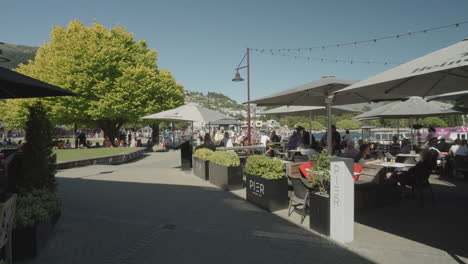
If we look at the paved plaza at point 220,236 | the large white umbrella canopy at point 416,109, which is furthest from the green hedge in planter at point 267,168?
the large white umbrella canopy at point 416,109

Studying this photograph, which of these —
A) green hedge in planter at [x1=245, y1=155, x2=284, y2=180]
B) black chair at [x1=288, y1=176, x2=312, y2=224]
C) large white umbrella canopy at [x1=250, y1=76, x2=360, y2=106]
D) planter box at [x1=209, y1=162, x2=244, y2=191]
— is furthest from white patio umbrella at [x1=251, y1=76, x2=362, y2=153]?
planter box at [x1=209, y1=162, x2=244, y2=191]

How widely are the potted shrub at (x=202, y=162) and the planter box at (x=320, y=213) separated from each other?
4998 millimetres

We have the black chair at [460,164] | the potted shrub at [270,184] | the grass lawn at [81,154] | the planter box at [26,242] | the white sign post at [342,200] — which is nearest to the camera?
the planter box at [26,242]

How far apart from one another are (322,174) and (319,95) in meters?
2.97

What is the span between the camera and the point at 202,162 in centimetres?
947

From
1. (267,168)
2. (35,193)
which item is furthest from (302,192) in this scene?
(35,193)

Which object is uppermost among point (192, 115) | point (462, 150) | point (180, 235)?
point (192, 115)

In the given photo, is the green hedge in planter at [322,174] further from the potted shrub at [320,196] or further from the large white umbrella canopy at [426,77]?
the large white umbrella canopy at [426,77]

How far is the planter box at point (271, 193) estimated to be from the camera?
5656mm

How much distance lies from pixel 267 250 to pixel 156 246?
1.54 meters

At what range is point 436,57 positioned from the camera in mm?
3445

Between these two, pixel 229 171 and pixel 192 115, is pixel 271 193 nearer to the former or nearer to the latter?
pixel 229 171

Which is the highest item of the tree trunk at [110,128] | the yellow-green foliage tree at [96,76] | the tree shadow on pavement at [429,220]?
the yellow-green foliage tree at [96,76]

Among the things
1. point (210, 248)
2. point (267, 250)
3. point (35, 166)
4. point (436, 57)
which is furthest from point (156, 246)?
point (436, 57)
